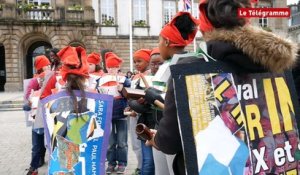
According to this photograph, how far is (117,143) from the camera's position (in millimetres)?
6398

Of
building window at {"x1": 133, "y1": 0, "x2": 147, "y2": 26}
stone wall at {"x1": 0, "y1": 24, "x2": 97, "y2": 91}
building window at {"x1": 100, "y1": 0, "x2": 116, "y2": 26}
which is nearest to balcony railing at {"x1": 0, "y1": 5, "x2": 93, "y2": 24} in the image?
stone wall at {"x1": 0, "y1": 24, "x2": 97, "y2": 91}

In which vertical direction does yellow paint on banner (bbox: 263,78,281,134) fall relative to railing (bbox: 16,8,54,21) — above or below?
below

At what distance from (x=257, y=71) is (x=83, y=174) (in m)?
2.33

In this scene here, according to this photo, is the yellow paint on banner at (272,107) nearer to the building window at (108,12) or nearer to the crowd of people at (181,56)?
the crowd of people at (181,56)

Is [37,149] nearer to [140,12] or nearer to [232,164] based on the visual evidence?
[232,164]

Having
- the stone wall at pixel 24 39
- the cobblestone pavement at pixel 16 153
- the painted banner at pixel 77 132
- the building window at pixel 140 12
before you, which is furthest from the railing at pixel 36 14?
the painted banner at pixel 77 132

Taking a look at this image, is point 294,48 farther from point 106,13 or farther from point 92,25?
point 106,13

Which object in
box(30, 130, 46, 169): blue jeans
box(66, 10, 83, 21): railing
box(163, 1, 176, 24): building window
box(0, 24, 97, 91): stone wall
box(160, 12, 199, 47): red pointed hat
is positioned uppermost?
box(163, 1, 176, 24): building window

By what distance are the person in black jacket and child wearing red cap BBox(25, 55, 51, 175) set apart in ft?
13.6

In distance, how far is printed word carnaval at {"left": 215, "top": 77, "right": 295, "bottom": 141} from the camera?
2.18 meters

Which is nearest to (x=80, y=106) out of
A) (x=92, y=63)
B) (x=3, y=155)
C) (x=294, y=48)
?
(x=294, y=48)

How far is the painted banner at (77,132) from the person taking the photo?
3.93m

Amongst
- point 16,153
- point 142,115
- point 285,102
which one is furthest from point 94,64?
point 285,102

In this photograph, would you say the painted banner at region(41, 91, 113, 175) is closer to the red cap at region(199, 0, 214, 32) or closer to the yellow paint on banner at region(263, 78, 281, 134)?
the red cap at region(199, 0, 214, 32)
